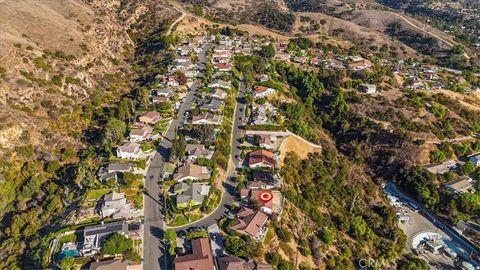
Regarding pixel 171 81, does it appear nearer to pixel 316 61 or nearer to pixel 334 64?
pixel 316 61

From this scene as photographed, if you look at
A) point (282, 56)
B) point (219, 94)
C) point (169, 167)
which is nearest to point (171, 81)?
point (219, 94)

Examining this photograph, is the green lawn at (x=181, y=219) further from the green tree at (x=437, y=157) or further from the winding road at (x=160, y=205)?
the green tree at (x=437, y=157)

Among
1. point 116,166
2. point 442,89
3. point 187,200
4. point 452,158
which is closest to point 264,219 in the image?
point 187,200

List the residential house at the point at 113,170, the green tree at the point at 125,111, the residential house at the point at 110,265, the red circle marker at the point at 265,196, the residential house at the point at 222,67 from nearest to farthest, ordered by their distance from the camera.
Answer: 1. the residential house at the point at 110,265
2. the red circle marker at the point at 265,196
3. the residential house at the point at 113,170
4. the green tree at the point at 125,111
5. the residential house at the point at 222,67

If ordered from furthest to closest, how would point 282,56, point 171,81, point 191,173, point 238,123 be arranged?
point 282,56, point 171,81, point 238,123, point 191,173

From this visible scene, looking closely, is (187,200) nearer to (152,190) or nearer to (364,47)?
(152,190)

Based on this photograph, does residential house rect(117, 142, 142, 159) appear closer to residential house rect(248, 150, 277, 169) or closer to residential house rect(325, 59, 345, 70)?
residential house rect(248, 150, 277, 169)

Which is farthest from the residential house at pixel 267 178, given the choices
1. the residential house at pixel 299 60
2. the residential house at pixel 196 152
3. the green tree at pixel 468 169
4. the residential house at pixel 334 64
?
the residential house at pixel 334 64
